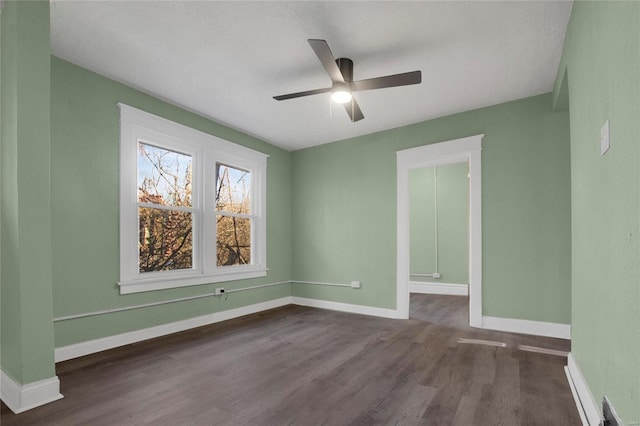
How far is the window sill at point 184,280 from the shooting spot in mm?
3400

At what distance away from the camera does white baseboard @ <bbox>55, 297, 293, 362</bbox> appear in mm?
2934

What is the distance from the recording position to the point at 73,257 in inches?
118

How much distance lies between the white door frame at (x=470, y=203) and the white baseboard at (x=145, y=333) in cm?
219

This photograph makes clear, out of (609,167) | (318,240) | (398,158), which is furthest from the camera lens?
(318,240)

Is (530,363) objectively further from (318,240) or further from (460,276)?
(460,276)

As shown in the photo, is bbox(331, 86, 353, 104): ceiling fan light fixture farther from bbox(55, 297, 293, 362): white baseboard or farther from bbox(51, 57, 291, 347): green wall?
bbox(55, 297, 293, 362): white baseboard

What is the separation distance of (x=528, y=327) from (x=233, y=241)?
392 cm

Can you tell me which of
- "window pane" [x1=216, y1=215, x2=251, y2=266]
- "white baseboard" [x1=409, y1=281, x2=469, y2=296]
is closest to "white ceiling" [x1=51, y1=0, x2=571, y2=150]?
"window pane" [x1=216, y1=215, x2=251, y2=266]

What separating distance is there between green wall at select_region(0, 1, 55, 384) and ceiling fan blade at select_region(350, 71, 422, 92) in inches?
89.6

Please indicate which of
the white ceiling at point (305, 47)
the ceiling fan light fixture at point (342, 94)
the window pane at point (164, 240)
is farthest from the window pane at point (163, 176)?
the ceiling fan light fixture at point (342, 94)

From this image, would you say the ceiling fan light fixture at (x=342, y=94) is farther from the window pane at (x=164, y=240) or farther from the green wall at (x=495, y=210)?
the window pane at (x=164, y=240)

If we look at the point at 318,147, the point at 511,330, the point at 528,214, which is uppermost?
the point at 318,147

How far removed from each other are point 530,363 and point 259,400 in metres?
2.34

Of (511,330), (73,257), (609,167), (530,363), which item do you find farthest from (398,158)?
(73,257)
